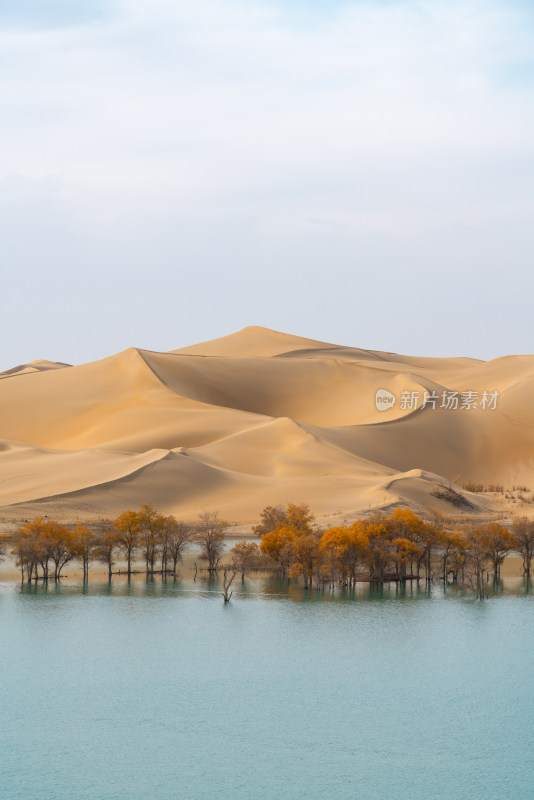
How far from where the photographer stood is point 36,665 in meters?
34.9

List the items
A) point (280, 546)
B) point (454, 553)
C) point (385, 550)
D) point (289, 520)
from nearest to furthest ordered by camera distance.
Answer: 1. point (385, 550)
2. point (454, 553)
3. point (280, 546)
4. point (289, 520)

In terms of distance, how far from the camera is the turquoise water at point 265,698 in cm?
2508

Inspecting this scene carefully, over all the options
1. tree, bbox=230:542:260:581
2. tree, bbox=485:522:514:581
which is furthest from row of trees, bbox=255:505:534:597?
tree, bbox=230:542:260:581

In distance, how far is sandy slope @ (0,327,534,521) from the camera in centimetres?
7831

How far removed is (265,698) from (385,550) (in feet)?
71.2

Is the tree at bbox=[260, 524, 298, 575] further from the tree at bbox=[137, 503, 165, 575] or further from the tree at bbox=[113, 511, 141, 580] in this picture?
the tree at bbox=[113, 511, 141, 580]

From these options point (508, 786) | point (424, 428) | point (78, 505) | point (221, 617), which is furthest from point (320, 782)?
point (424, 428)

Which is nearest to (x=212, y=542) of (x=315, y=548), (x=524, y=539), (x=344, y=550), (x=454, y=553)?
(x=315, y=548)

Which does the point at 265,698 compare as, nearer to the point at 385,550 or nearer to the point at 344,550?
the point at 344,550

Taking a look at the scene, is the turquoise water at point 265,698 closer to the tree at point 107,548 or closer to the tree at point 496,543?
the tree at point 107,548

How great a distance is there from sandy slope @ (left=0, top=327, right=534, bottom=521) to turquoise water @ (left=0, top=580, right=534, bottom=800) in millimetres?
27439

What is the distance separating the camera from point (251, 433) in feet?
332

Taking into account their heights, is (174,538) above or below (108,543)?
above

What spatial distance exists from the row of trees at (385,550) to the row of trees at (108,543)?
173 inches
